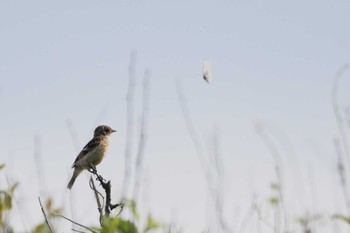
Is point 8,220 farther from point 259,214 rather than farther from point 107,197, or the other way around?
point 259,214

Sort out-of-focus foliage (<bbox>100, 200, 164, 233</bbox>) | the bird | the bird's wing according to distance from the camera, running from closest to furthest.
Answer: out-of-focus foliage (<bbox>100, 200, 164, 233</bbox>)
the bird
the bird's wing

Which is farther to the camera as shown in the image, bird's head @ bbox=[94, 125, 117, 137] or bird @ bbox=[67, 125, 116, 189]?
bird's head @ bbox=[94, 125, 117, 137]

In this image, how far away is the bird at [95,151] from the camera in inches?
372

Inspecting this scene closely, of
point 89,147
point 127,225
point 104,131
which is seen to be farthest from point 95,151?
point 127,225

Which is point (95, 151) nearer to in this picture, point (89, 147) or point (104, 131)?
point (89, 147)

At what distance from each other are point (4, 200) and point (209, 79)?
1638 mm

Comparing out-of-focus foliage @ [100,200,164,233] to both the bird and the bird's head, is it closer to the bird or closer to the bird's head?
the bird

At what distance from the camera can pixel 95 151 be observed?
32.3 ft

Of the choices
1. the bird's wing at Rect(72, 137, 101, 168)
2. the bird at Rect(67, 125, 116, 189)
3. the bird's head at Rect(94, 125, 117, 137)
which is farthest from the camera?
the bird's head at Rect(94, 125, 117, 137)

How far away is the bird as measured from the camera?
9.44 meters

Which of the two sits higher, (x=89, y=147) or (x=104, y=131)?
(x=104, y=131)

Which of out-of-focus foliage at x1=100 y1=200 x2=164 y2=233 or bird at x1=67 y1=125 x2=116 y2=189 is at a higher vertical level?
bird at x1=67 y1=125 x2=116 y2=189

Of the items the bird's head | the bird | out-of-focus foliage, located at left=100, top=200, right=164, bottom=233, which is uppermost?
the bird's head

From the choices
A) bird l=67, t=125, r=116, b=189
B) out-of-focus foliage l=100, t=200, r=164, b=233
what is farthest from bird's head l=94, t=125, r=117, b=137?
out-of-focus foliage l=100, t=200, r=164, b=233
